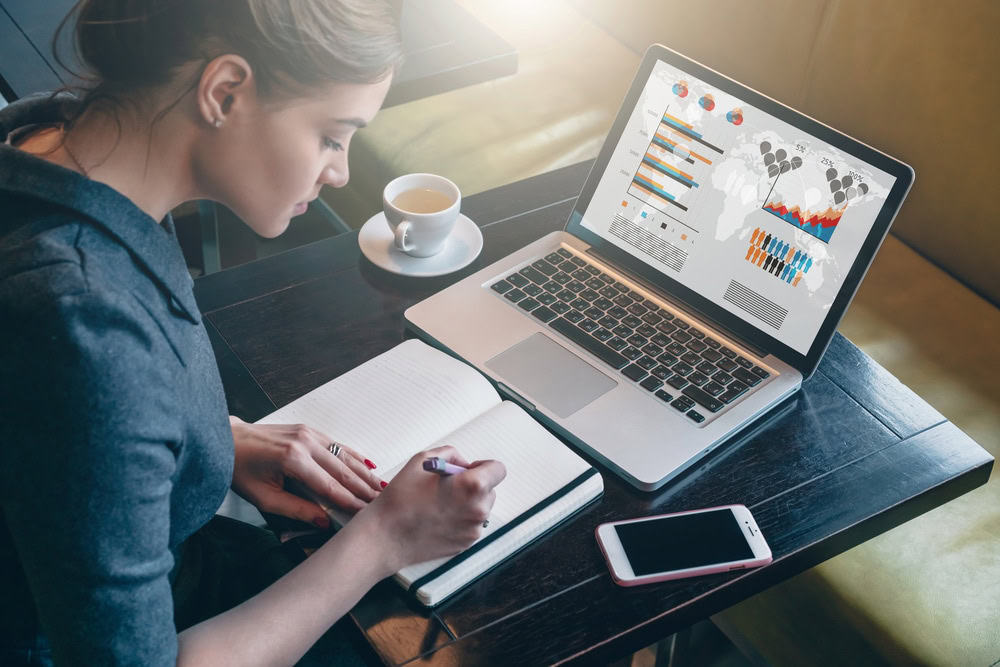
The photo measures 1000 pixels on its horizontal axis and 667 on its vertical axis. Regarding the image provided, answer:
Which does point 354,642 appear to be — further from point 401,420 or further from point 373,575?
point 401,420

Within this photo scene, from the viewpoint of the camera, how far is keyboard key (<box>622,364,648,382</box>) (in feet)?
3.19

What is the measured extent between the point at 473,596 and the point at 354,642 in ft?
0.36

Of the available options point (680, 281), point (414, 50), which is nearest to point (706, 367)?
point (680, 281)

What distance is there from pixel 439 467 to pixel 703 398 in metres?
0.34

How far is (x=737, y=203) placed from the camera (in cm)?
101

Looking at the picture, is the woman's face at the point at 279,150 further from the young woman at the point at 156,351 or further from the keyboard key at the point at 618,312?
the keyboard key at the point at 618,312

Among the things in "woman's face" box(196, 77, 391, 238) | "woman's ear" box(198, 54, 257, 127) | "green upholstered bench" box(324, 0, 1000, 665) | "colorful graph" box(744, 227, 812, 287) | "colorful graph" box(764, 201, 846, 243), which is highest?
"woman's ear" box(198, 54, 257, 127)

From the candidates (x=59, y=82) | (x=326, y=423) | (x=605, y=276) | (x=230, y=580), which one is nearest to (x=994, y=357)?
(x=605, y=276)

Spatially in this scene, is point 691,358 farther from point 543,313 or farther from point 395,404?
point 395,404

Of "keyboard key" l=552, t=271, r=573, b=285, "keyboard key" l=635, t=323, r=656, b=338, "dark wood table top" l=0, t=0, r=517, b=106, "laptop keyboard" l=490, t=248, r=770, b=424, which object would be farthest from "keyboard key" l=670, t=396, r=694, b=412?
"dark wood table top" l=0, t=0, r=517, b=106

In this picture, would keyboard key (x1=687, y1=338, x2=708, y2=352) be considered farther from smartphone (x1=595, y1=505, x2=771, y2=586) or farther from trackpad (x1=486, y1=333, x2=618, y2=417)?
smartphone (x1=595, y1=505, x2=771, y2=586)

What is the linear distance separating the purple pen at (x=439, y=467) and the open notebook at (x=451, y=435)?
0.21 ft

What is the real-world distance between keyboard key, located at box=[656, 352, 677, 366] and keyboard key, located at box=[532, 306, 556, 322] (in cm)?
14

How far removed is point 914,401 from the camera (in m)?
0.99
